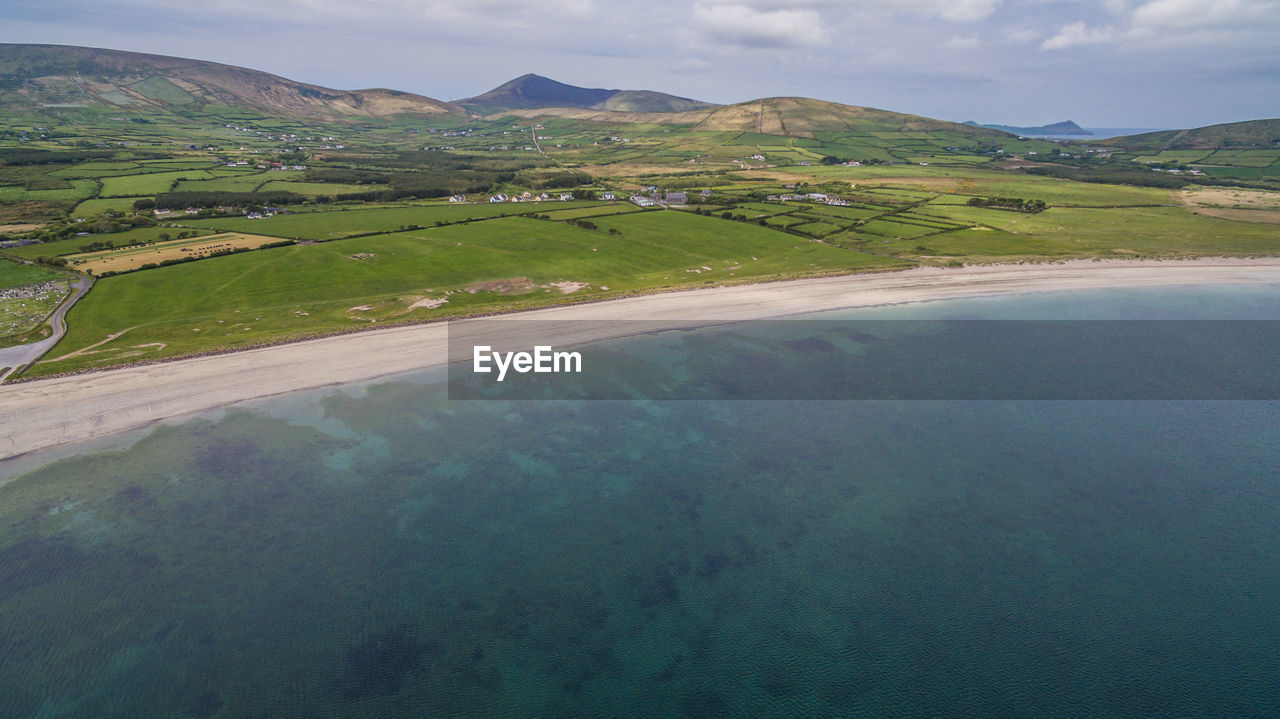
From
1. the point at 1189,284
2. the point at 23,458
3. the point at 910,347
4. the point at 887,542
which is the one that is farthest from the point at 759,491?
the point at 1189,284

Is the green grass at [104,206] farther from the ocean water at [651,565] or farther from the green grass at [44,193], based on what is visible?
the ocean water at [651,565]

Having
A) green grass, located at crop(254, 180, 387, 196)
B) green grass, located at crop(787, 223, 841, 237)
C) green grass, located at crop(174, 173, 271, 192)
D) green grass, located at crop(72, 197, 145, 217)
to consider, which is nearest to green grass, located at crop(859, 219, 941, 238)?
green grass, located at crop(787, 223, 841, 237)

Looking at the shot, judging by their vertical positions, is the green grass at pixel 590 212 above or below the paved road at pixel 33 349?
above

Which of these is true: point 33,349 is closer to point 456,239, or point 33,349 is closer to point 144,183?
point 456,239

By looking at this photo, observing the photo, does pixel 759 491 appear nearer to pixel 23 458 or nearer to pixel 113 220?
pixel 23 458

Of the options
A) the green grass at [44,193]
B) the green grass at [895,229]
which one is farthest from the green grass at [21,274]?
the green grass at [895,229]

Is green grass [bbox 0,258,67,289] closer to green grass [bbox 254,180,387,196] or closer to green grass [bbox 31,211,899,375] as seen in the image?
green grass [bbox 31,211,899,375]
